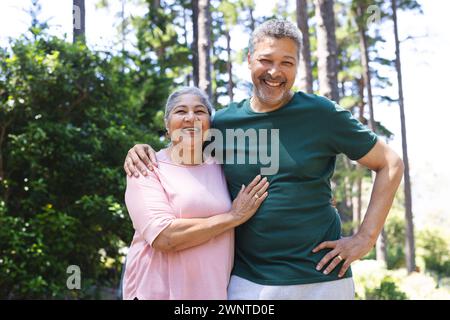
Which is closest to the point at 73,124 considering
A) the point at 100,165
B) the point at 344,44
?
the point at 100,165

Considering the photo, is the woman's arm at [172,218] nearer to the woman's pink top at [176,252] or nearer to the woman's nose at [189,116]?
the woman's pink top at [176,252]

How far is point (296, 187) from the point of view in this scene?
7.98 feet

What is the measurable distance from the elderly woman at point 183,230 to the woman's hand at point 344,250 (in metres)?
0.39

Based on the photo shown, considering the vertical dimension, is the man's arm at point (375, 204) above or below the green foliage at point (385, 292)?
above

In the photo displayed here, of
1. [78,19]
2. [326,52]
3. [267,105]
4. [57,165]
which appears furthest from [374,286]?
[267,105]

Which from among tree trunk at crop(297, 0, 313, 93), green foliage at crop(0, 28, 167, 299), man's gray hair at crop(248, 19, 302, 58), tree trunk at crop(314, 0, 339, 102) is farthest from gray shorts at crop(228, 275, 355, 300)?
tree trunk at crop(297, 0, 313, 93)

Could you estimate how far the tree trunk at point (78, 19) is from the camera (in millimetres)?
7609

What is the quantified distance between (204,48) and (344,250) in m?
7.67

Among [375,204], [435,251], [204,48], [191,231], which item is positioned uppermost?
[204,48]

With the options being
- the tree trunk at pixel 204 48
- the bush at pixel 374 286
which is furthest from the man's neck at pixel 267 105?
the tree trunk at pixel 204 48

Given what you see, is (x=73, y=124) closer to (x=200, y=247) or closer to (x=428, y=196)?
(x=200, y=247)

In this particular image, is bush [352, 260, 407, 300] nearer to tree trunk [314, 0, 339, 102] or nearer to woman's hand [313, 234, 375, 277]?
tree trunk [314, 0, 339, 102]

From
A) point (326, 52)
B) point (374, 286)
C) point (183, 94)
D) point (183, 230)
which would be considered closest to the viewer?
point (183, 230)

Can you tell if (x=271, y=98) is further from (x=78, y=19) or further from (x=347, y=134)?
(x=78, y=19)
